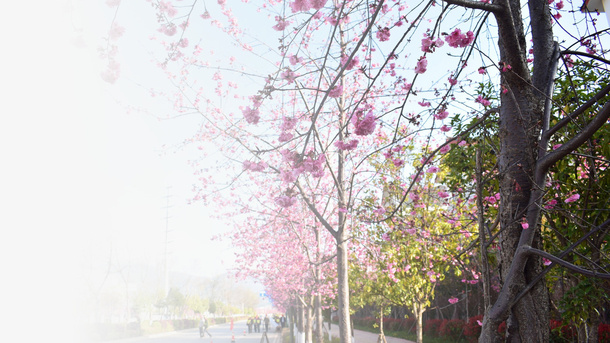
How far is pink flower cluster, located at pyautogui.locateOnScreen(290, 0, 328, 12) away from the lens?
3770mm

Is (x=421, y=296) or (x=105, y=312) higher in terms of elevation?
(x=421, y=296)

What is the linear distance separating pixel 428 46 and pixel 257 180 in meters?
10.7

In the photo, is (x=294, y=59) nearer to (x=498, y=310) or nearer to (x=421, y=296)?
(x=498, y=310)

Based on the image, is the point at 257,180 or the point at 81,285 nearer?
the point at 257,180

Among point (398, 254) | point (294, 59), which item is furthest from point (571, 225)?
point (398, 254)

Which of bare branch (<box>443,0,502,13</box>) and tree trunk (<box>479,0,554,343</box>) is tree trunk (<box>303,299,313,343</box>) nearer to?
tree trunk (<box>479,0,554,343</box>)

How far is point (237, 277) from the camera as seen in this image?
2236 centimetres

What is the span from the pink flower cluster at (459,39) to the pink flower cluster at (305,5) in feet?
3.74

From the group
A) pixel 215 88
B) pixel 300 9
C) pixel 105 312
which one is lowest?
pixel 105 312

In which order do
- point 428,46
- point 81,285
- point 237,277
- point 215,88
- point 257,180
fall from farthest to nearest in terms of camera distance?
1. point 81,285
2. point 237,277
3. point 257,180
4. point 215,88
5. point 428,46

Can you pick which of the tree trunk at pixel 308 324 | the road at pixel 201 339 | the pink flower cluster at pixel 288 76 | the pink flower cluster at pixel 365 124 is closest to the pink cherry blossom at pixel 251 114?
the pink flower cluster at pixel 288 76

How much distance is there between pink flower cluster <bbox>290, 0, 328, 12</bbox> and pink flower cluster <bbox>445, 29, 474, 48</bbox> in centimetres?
114

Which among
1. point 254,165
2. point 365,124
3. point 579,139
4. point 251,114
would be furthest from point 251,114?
point 579,139

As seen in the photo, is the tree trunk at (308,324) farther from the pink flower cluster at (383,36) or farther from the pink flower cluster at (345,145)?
the pink flower cluster at (383,36)
